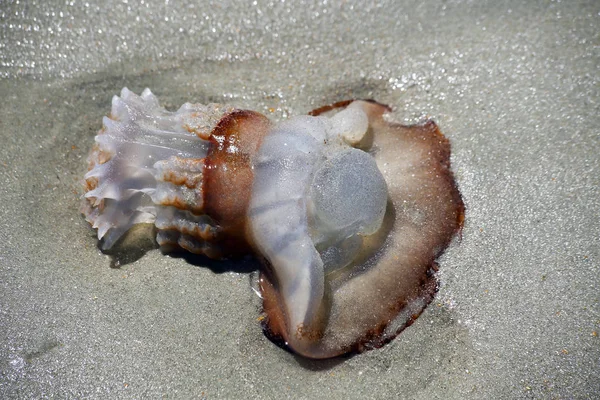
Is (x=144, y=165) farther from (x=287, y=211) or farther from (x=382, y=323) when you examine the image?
(x=382, y=323)

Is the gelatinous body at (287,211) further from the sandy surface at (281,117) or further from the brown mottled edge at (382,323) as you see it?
the sandy surface at (281,117)

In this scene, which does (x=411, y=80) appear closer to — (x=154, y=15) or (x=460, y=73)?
(x=460, y=73)

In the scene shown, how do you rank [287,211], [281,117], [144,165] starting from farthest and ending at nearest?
[281,117]
[144,165]
[287,211]

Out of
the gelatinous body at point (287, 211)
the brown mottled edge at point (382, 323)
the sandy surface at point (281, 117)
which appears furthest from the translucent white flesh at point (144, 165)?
the brown mottled edge at point (382, 323)

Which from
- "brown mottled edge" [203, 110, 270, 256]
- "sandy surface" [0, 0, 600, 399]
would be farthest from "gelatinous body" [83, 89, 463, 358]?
"sandy surface" [0, 0, 600, 399]

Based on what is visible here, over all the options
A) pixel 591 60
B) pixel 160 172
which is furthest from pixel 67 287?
pixel 591 60

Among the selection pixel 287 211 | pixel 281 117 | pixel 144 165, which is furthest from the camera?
pixel 281 117

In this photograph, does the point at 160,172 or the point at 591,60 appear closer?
the point at 160,172

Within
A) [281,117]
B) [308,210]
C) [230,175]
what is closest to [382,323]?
[308,210]
